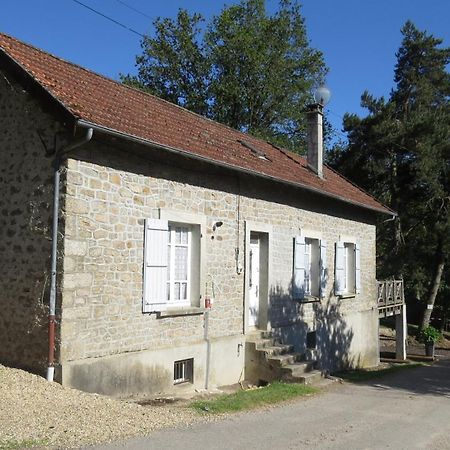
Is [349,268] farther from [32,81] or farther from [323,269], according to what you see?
[32,81]

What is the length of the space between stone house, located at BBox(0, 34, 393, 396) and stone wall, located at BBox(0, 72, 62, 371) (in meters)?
0.02

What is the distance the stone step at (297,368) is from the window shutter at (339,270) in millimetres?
3710

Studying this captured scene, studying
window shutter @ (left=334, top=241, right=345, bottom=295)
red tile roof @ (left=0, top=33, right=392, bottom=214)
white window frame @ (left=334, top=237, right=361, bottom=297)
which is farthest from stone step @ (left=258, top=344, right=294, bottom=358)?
white window frame @ (left=334, top=237, right=361, bottom=297)

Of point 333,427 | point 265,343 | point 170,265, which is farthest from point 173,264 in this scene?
point 333,427

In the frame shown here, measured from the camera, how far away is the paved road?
6223 mm

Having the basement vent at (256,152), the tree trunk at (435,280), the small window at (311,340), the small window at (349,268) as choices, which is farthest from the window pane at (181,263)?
the tree trunk at (435,280)

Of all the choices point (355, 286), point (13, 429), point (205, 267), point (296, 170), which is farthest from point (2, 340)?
point (355, 286)

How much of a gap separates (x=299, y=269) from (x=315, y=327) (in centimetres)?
189

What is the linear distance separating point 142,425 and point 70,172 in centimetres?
346

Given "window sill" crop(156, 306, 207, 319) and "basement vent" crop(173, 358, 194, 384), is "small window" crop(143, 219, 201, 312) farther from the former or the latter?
"basement vent" crop(173, 358, 194, 384)

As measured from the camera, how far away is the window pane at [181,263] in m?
9.75

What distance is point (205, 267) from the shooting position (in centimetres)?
1005

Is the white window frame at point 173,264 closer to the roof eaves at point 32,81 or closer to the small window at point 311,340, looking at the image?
the roof eaves at point 32,81

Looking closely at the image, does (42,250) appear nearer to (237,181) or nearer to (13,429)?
(13,429)
